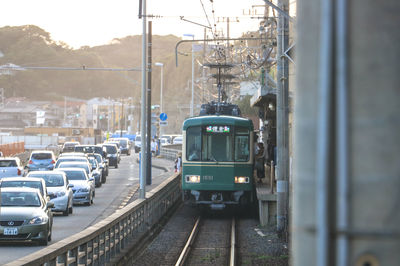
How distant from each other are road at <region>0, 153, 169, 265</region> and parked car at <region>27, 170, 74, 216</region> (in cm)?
31

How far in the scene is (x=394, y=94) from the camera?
2080 millimetres

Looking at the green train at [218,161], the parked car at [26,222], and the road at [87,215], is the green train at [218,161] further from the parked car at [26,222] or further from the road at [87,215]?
the parked car at [26,222]

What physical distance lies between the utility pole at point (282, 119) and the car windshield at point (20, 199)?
6053mm

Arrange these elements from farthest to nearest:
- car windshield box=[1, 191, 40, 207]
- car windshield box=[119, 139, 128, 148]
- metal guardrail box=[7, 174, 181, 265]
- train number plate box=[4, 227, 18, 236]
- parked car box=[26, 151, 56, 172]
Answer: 1. car windshield box=[119, 139, 128, 148]
2. parked car box=[26, 151, 56, 172]
3. car windshield box=[1, 191, 40, 207]
4. train number plate box=[4, 227, 18, 236]
5. metal guardrail box=[7, 174, 181, 265]

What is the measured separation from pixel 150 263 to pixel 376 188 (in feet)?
44.1

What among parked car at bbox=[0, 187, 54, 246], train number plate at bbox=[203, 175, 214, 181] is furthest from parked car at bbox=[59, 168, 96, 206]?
parked car at bbox=[0, 187, 54, 246]

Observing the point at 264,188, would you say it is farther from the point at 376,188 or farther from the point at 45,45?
the point at 45,45

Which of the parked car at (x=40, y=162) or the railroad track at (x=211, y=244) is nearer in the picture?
the railroad track at (x=211, y=244)

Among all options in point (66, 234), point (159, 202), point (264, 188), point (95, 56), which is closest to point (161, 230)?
point (159, 202)

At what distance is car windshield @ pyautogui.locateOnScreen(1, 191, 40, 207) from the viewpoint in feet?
58.5

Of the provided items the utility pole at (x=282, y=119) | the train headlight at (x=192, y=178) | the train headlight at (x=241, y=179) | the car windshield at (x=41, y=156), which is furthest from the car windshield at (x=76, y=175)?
the utility pole at (x=282, y=119)

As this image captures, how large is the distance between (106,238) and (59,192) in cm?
1123

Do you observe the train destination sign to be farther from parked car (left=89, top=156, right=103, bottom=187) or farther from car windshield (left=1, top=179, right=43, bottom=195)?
parked car (left=89, top=156, right=103, bottom=187)

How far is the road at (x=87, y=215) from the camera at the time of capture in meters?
16.3
